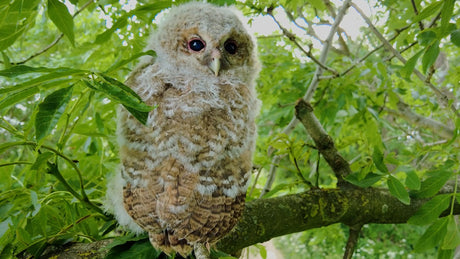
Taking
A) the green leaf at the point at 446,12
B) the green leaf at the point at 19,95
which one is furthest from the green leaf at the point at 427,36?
the green leaf at the point at 19,95

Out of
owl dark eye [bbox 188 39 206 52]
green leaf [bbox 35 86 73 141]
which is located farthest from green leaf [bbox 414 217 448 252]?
green leaf [bbox 35 86 73 141]

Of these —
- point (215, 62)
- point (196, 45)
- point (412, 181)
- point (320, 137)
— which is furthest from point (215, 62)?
point (412, 181)

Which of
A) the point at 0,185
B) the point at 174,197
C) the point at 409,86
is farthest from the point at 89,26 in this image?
the point at 409,86

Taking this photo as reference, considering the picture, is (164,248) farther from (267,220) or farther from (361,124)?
(361,124)

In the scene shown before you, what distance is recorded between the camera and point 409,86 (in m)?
2.62

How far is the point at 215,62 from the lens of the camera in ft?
3.45

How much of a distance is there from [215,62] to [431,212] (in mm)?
871

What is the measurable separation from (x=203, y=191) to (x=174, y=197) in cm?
7

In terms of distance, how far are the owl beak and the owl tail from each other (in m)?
0.47

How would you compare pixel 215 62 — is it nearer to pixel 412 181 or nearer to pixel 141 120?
pixel 141 120

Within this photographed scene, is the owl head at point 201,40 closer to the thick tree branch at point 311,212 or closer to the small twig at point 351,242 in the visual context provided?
the thick tree branch at point 311,212

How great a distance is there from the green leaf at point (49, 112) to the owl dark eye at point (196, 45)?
513 mm

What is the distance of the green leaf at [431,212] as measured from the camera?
3.89 feet

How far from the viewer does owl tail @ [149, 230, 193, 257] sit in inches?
31.5
